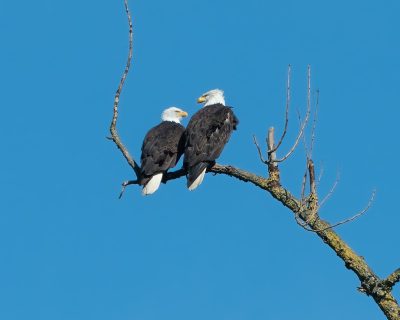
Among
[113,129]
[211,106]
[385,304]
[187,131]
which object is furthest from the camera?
[211,106]

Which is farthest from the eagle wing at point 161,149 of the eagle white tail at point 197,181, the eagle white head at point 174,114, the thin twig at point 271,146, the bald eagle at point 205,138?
the thin twig at point 271,146

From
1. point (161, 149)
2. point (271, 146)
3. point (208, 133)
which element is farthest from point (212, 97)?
point (271, 146)

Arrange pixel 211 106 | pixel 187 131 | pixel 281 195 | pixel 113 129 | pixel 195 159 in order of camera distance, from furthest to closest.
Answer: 1. pixel 211 106
2. pixel 187 131
3. pixel 195 159
4. pixel 113 129
5. pixel 281 195

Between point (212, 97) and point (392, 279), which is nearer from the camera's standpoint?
point (392, 279)

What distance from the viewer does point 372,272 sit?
6242 mm

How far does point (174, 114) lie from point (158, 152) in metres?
1.82

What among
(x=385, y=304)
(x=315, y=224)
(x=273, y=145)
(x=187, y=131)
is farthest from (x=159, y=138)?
(x=385, y=304)

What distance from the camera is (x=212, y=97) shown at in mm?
10164

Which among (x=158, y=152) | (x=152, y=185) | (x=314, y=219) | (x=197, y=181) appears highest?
(x=158, y=152)

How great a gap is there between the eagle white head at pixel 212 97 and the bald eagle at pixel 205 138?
413mm

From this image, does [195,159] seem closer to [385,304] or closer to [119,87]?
[119,87]

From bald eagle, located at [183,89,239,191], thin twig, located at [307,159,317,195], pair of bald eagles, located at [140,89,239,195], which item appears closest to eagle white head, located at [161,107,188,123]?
pair of bald eagles, located at [140,89,239,195]

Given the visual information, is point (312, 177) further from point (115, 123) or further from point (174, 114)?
point (174, 114)

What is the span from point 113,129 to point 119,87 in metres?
0.52
